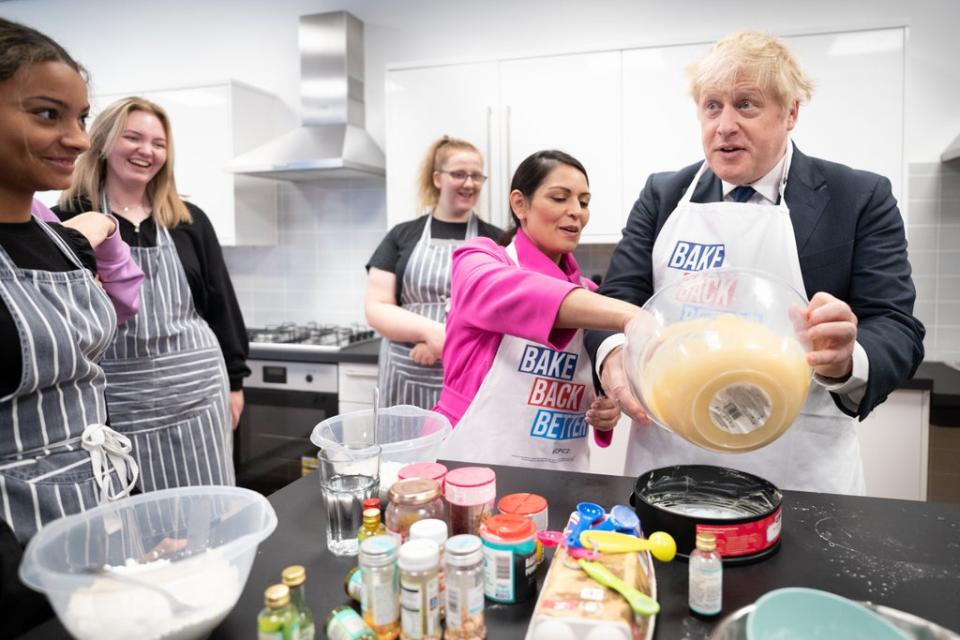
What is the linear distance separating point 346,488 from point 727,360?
1.66ft

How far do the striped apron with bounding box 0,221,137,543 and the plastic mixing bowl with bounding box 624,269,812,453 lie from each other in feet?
2.81

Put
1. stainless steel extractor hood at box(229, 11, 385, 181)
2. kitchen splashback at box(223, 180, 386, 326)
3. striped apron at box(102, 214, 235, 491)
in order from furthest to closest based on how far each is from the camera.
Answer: kitchen splashback at box(223, 180, 386, 326) → stainless steel extractor hood at box(229, 11, 385, 181) → striped apron at box(102, 214, 235, 491)

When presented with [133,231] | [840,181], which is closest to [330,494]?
[840,181]

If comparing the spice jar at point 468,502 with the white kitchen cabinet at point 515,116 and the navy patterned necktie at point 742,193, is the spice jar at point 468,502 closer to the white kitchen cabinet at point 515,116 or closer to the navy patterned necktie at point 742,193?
the navy patterned necktie at point 742,193

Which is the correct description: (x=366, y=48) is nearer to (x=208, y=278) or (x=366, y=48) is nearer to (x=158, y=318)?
(x=208, y=278)

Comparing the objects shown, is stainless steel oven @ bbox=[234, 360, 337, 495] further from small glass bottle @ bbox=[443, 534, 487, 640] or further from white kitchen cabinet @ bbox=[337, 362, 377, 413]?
small glass bottle @ bbox=[443, 534, 487, 640]

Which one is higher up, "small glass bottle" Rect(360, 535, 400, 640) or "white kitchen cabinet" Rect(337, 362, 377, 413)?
"small glass bottle" Rect(360, 535, 400, 640)

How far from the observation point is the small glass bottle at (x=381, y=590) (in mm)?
655

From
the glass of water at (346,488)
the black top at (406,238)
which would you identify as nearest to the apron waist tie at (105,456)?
the glass of water at (346,488)

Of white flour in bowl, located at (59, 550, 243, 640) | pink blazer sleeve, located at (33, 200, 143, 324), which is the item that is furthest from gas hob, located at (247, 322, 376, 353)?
white flour in bowl, located at (59, 550, 243, 640)

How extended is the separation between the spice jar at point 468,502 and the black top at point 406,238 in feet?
5.15

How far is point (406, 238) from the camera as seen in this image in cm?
238

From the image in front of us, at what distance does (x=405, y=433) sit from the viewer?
3.70ft

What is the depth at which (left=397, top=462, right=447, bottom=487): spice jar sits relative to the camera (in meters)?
0.89
